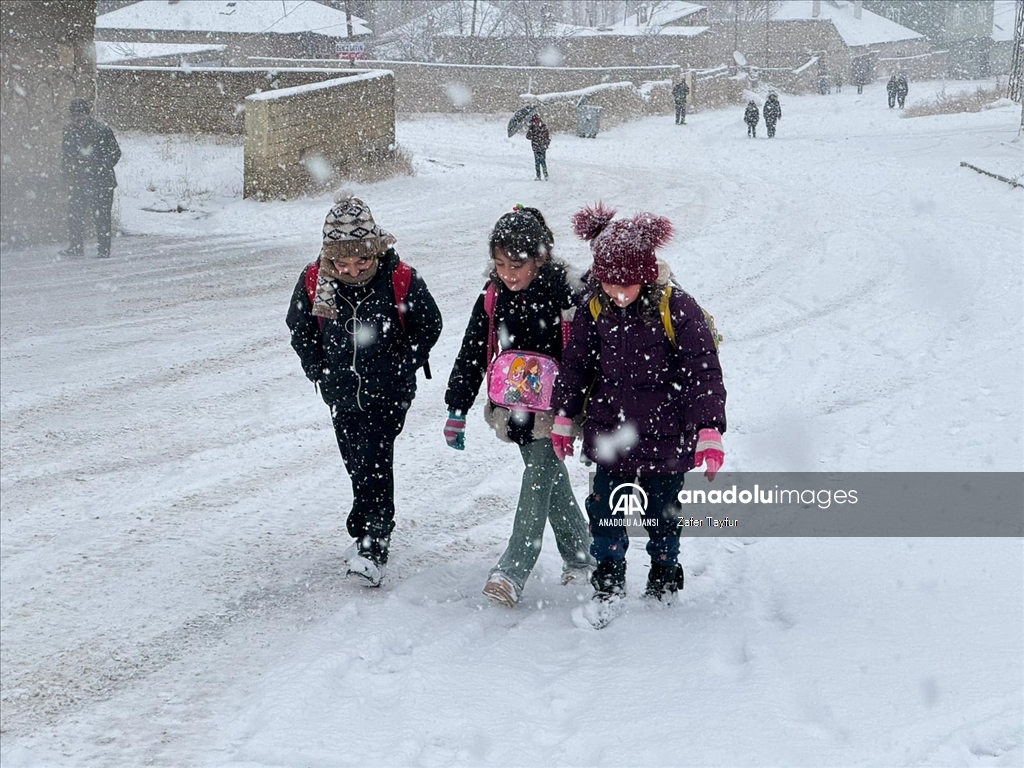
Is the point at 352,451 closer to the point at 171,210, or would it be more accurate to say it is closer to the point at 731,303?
the point at 731,303

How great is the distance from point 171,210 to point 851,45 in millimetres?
Answer: 70681

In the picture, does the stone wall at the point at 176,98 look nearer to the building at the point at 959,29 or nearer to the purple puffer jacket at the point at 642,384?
the purple puffer jacket at the point at 642,384

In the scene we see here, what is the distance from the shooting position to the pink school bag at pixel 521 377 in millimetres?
4215

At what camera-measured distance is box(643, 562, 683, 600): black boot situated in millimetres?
4438

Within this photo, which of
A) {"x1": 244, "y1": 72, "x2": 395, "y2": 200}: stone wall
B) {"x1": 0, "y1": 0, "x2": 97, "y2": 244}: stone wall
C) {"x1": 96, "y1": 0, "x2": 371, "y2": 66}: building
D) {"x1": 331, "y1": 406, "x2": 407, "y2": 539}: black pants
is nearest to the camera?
{"x1": 331, "y1": 406, "x2": 407, "y2": 539}: black pants

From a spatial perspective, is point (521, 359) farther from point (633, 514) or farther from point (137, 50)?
point (137, 50)

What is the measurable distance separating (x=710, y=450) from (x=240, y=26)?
59.1 metres

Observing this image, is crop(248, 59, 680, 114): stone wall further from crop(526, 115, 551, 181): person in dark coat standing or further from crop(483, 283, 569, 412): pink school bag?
crop(483, 283, 569, 412): pink school bag

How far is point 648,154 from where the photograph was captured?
25.7 metres

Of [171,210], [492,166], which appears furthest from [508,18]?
[171,210]

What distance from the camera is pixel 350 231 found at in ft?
14.2

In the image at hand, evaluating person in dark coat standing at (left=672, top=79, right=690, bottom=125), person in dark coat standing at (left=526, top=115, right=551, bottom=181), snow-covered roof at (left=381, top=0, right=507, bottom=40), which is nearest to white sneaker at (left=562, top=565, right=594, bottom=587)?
person in dark coat standing at (left=526, top=115, right=551, bottom=181)

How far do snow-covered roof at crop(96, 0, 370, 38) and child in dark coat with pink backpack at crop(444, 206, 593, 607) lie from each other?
55945mm

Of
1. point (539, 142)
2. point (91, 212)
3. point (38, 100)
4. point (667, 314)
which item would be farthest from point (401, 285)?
point (539, 142)
